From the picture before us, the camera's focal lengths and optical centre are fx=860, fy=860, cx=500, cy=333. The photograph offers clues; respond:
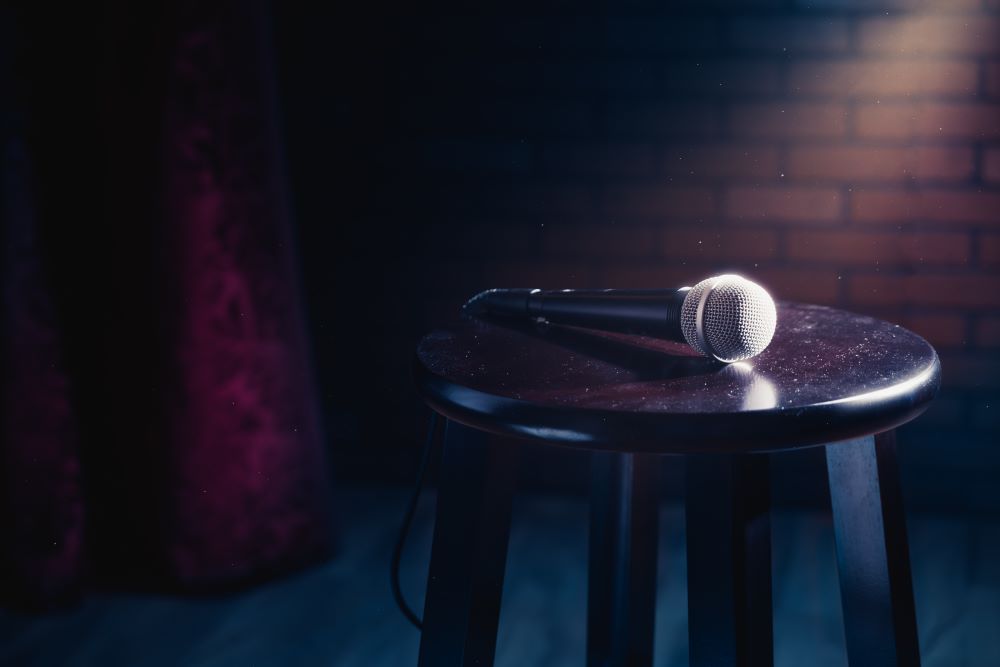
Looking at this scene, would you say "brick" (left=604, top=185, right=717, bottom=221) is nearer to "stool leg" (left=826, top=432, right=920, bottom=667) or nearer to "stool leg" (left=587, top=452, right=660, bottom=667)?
"stool leg" (left=587, top=452, right=660, bottom=667)

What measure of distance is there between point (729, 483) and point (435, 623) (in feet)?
0.97

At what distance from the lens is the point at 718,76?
1.74 metres

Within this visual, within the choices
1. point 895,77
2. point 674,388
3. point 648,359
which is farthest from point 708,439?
point 895,77

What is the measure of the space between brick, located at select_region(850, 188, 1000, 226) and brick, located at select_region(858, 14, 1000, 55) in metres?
0.27

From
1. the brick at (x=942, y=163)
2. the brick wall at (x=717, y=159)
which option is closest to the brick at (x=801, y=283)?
the brick wall at (x=717, y=159)

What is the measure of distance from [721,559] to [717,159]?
123 centimetres

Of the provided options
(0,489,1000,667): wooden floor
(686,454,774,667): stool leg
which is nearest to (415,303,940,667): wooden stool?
(686,454,774,667): stool leg

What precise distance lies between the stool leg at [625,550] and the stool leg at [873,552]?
0.83ft

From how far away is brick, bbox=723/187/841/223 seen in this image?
5.74ft

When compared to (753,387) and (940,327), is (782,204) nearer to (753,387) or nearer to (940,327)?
(940,327)

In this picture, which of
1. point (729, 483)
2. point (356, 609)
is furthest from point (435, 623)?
point (356, 609)

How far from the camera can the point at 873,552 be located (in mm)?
786

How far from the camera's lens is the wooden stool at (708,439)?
2.15ft

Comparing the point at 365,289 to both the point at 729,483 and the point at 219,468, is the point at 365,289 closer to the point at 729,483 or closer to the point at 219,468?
the point at 219,468
